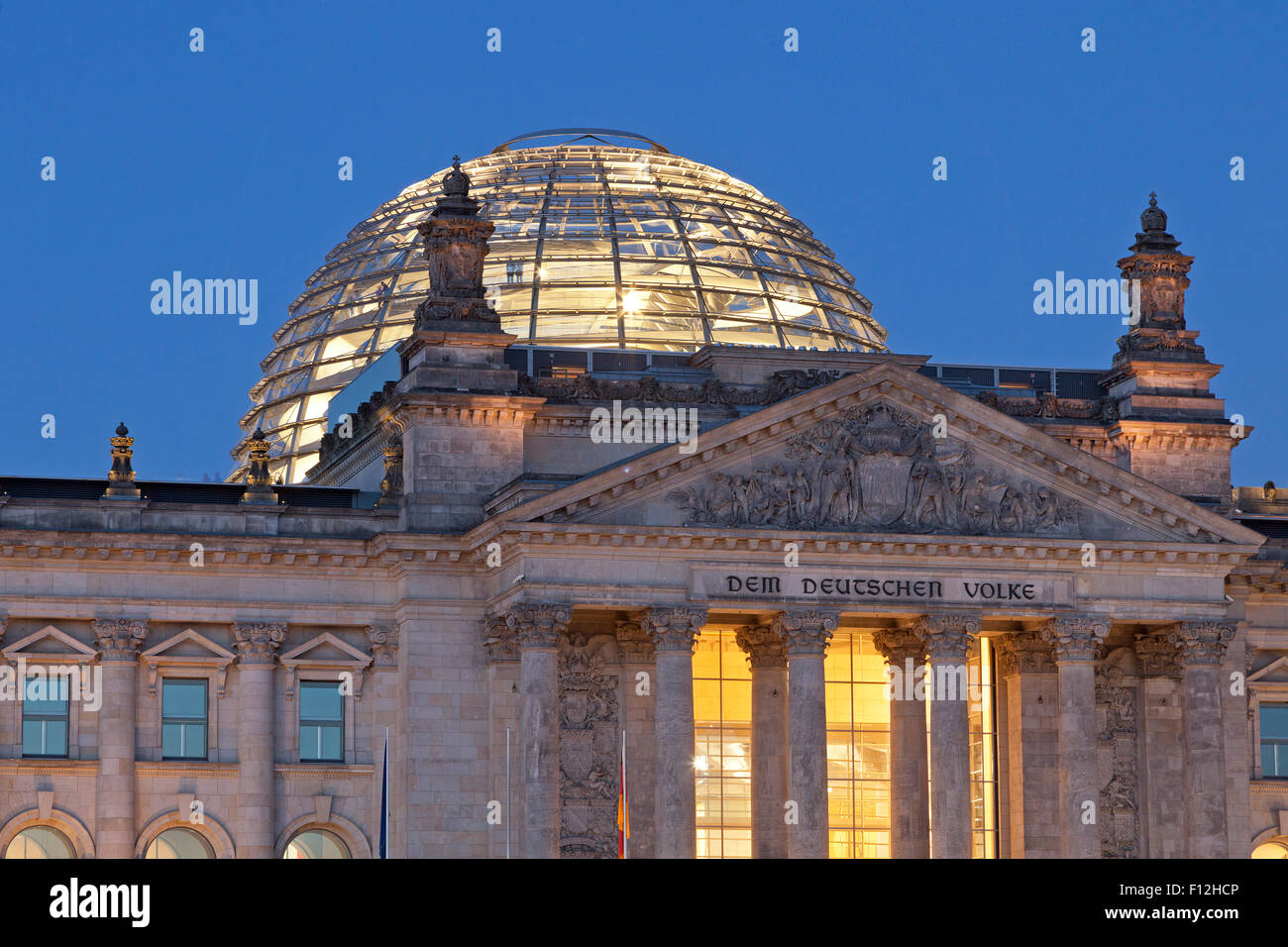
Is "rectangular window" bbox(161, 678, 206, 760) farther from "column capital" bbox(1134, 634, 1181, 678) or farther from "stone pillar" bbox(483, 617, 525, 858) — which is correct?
"column capital" bbox(1134, 634, 1181, 678)

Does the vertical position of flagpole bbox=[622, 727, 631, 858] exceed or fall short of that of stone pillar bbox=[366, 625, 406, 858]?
it falls short

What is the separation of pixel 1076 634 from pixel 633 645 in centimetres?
1121

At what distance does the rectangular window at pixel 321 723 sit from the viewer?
209 ft

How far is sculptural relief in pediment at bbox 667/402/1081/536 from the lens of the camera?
6219cm

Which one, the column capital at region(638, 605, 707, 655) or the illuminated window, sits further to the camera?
the illuminated window

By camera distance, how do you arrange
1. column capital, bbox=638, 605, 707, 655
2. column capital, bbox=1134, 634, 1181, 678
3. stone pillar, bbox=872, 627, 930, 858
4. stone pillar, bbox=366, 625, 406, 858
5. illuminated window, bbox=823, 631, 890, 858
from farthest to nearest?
illuminated window, bbox=823, 631, 890, 858
column capital, bbox=1134, 634, 1181, 678
stone pillar, bbox=872, 627, 930, 858
stone pillar, bbox=366, 625, 406, 858
column capital, bbox=638, 605, 707, 655

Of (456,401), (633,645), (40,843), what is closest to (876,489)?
(633,645)

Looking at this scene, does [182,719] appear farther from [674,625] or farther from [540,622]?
[674,625]

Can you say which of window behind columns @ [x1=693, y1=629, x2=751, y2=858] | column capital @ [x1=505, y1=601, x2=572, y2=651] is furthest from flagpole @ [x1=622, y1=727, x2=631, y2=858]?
column capital @ [x1=505, y1=601, x2=572, y2=651]

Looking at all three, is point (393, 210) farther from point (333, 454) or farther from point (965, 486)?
point (965, 486)

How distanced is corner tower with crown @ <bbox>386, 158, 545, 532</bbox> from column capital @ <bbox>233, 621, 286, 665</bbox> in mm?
4313

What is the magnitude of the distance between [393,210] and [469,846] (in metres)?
34.8

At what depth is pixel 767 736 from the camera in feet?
213

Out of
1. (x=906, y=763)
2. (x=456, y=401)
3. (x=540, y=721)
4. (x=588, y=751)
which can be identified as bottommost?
(x=906, y=763)
